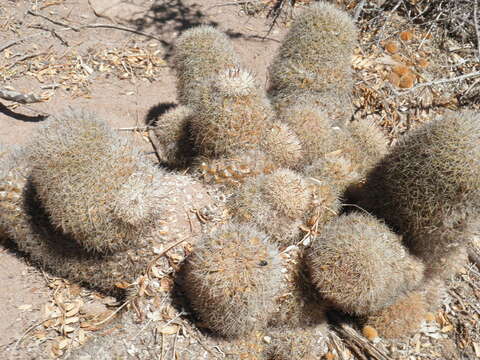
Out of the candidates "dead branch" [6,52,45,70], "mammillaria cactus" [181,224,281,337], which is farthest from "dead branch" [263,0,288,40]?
"mammillaria cactus" [181,224,281,337]

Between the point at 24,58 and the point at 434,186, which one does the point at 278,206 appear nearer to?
the point at 434,186

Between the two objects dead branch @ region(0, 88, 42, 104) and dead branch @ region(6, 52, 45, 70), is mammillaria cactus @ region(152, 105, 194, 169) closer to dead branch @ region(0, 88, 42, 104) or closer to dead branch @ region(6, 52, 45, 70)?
dead branch @ region(0, 88, 42, 104)

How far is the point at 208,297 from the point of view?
2244 mm

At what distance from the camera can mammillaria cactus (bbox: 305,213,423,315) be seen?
2.31m

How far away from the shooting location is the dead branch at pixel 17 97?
12.7ft

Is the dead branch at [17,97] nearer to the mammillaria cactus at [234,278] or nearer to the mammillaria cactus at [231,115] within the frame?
the mammillaria cactus at [231,115]

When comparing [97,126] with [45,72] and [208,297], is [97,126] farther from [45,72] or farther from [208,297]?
[45,72]

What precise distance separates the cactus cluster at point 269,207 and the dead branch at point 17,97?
1260mm

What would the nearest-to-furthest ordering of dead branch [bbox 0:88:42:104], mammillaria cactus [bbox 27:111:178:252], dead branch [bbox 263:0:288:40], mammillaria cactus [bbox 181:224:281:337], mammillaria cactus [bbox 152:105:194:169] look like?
1. mammillaria cactus [bbox 181:224:281:337]
2. mammillaria cactus [bbox 27:111:178:252]
3. mammillaria cactus [bbox 152:105:194:169]
4. dead branch [bbox 0:88:42:104]
5. dead branch [bbox 263:0:288:40]

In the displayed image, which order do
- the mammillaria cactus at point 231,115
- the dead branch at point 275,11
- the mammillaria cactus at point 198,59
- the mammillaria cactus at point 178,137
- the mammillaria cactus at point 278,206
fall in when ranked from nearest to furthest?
the mammillaria cactus at point 278,206 → the mammillaria cactus at point 231,115 → the mammillaria cactus at point 178,137 → the mammillaria cactus at point 198,59 → the dead branch at point 275,11

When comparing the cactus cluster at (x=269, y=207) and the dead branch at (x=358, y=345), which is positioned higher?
the cactus cluster at (x=269, y=207)

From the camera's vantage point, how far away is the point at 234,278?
216 cm

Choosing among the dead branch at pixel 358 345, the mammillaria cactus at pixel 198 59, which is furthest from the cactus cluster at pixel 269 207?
the mammillaria cactus at pixel 198 59

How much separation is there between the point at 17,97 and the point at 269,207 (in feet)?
9.10
